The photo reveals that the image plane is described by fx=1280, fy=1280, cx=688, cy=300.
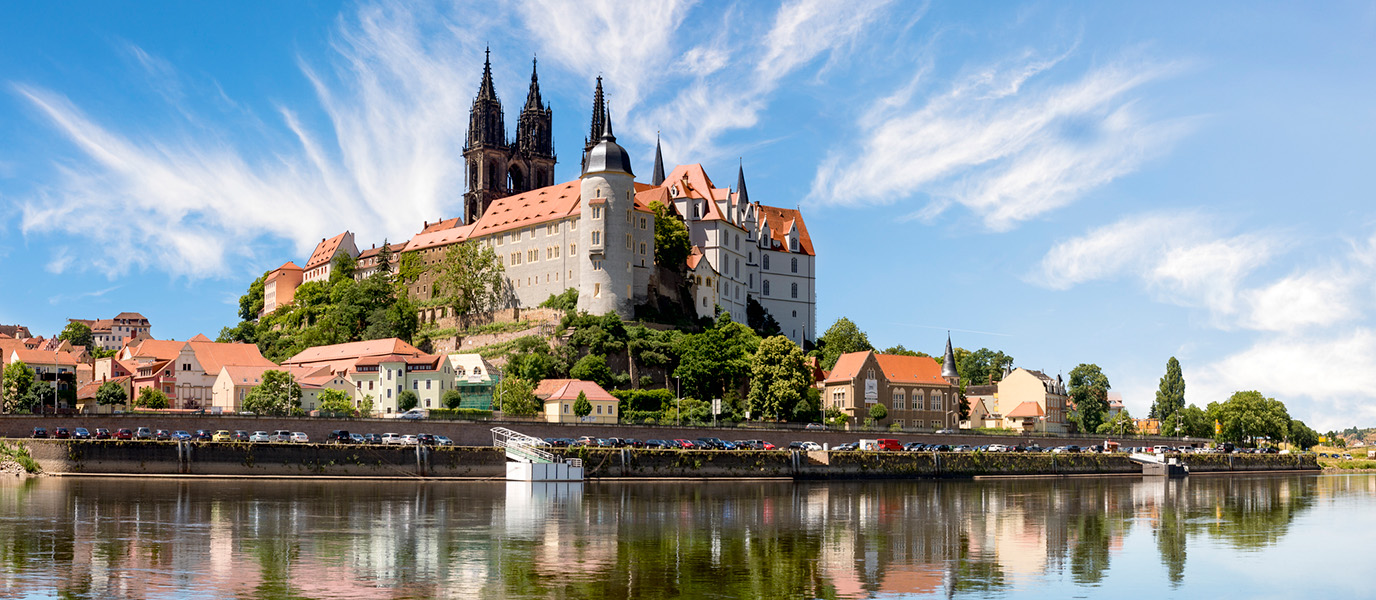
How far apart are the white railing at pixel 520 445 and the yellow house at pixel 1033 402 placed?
2994 inches

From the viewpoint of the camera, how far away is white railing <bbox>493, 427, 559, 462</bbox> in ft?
233

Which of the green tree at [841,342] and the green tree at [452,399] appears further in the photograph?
the green tree at [841,342]

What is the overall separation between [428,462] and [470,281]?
52868mm

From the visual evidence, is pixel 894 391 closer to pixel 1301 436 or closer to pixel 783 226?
pixel 783 226

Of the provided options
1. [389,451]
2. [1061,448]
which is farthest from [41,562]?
[1061,448]

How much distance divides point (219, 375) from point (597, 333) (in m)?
32.6

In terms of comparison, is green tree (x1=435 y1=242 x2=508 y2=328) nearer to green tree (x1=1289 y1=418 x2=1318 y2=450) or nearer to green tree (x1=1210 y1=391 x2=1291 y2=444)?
green tree (x1=1210 y1=391 x2=1291 y2=444)

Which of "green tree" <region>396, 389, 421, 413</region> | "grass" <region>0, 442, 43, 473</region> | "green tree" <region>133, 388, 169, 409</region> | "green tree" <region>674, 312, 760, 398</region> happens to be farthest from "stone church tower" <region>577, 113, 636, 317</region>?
"grass" <region>0, 442, 43, 473</region>

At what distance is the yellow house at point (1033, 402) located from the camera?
138 meters

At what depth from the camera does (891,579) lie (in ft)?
100

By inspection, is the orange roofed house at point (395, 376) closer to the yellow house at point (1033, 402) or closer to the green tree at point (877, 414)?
the green tree at point (877, 414)

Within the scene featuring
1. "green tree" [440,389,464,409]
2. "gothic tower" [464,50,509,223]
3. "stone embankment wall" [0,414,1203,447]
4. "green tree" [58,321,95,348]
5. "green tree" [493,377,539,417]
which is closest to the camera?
"stone embankment wall" [0,414,1203,447]

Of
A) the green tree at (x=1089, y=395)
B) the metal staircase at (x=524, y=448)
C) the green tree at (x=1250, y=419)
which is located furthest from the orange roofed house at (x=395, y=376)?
the green tree at (x=1250, y=419)

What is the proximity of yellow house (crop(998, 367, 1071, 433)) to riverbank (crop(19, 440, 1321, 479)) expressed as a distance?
51.2 m
